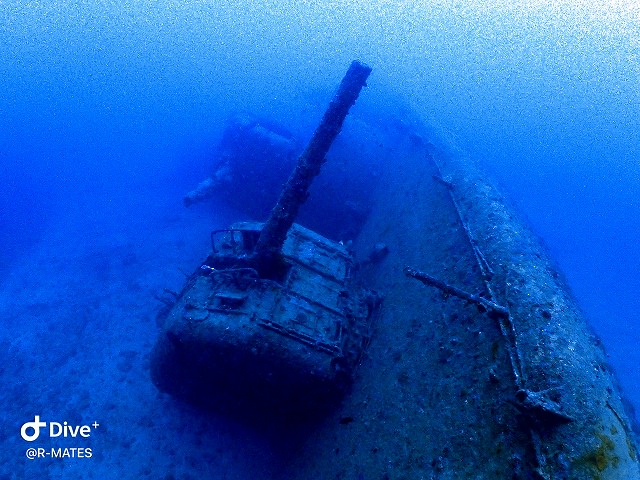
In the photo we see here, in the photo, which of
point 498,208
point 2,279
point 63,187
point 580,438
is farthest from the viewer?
point 63,187

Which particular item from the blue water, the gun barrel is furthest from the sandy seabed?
the gun barrel

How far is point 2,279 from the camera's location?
37.1ft

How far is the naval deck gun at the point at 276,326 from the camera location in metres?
4.66

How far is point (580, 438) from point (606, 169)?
48828mm

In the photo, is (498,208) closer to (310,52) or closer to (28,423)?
(28,423)

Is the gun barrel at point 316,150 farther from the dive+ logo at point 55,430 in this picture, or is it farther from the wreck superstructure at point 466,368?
the dive+ logo at point 55,430

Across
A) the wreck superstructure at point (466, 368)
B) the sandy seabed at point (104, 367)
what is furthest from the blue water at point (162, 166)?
the wreck superstructure at point (466, 368)

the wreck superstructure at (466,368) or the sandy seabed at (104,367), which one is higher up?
the wreck superstructure at (466,368)

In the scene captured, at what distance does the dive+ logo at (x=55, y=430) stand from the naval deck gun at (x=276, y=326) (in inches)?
116

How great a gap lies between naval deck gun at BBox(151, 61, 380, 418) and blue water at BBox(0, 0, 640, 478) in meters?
2.51

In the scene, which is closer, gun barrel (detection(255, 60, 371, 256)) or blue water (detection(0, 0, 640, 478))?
gun barrel (detection(255, 60, 371, 256))

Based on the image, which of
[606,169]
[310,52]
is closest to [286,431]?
[606,169]

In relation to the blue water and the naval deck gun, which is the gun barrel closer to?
the naval deck gun

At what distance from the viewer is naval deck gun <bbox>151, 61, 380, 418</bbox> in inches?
183
